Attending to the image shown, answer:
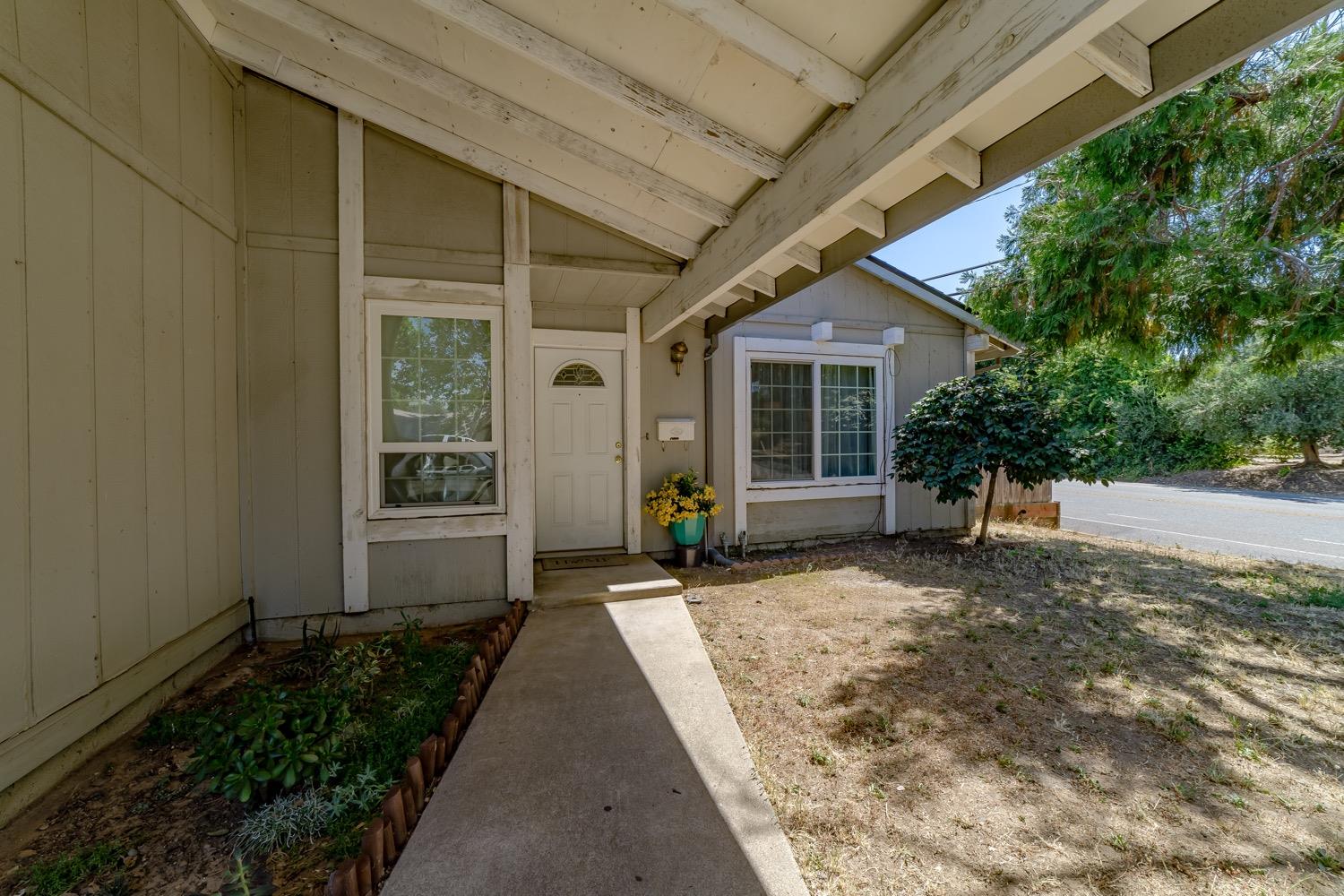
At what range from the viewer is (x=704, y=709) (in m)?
2.49

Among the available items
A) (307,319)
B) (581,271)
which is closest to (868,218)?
(581,271)

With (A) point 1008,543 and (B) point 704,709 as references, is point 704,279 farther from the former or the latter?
(A) point 1008,543

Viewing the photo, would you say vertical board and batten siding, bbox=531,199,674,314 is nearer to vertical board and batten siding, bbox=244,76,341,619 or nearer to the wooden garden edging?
vertical board and batten siding, bbox=244,76,341,619

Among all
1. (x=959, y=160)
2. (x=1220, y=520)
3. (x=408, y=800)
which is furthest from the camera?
(x=1220, y=520)

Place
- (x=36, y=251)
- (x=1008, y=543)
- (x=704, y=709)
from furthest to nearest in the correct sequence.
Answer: (x=1008, y=543) < (x=704, y=709) < (x=36, y=251)

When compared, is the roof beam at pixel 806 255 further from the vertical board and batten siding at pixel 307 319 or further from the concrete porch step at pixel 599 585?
the concrete porch step at pixel 599 585

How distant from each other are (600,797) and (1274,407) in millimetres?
19556

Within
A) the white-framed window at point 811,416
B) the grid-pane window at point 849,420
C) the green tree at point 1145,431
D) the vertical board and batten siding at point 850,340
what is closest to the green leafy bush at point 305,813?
the vertical board and batten siding at point 850,340

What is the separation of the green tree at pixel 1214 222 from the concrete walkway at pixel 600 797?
15.4 ft

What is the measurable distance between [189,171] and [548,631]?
10.8ft

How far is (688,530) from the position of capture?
517 cm

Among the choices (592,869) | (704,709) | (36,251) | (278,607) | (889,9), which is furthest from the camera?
(278,607)

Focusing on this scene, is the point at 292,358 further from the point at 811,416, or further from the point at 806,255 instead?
the point at 811,416

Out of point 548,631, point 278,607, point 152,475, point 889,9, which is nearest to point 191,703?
point 278,607
